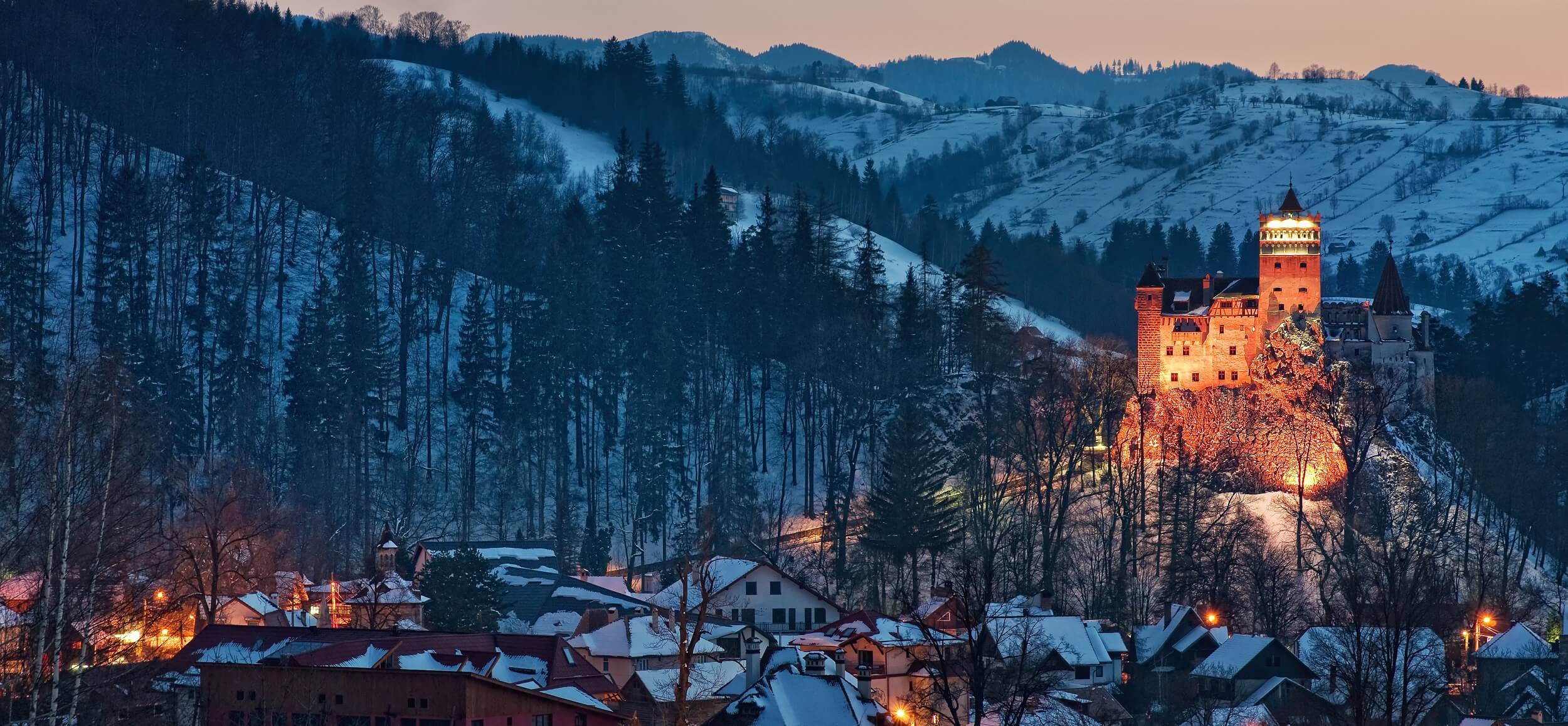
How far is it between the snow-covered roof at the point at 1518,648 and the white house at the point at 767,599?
24480 millimetres

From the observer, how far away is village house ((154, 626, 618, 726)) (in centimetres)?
6066

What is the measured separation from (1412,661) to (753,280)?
56720 mm

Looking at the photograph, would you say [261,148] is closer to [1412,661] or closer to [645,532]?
[645,532]

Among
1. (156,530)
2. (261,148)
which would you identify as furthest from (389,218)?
(156,530)

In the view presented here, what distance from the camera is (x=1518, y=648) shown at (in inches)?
3157

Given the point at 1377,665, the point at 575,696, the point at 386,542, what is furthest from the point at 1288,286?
the point at 575,696

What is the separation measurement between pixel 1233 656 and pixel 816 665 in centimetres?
2387

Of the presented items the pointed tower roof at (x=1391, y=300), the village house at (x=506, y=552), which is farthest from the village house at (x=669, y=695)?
the pointed tower roof at (x=1391, y=300)

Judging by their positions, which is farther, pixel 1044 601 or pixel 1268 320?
pixel 1268 320

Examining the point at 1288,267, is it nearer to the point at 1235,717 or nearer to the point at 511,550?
the point at 511,550

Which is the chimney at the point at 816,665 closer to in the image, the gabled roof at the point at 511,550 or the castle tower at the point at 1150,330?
the gabled roof at the point at 511,550

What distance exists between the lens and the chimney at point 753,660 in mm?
65562

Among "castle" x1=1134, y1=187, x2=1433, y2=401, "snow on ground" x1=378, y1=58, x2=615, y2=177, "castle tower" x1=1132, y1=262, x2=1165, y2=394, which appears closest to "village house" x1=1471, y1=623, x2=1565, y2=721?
Result: "castle" x1=1134, y1=187, x2=1433, y2=401

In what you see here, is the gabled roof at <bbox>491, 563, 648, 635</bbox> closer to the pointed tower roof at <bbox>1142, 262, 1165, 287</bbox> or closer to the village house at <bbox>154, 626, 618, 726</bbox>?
the village house at <bbox>154, 626, 618, 726</bbox>
